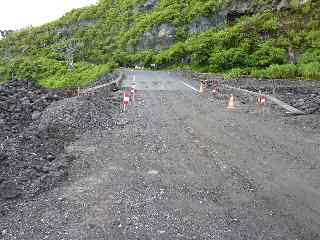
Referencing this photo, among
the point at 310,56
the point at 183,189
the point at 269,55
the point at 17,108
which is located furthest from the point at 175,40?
the point at 183,189

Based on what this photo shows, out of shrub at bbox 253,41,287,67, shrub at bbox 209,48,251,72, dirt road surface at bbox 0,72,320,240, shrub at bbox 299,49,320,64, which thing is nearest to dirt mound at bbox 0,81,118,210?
dirt road surface at bbox 0,72,320,240

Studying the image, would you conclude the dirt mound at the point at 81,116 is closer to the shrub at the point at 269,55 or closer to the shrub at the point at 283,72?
the shrub at the point at 283,72

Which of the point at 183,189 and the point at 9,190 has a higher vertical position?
the point at 9,190

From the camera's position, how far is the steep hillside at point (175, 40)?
51.1 meters

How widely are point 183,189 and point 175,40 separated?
72.6 meters

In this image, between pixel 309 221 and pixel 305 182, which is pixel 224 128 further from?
pixel 309 221

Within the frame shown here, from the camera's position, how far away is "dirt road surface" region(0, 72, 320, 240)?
672 cm

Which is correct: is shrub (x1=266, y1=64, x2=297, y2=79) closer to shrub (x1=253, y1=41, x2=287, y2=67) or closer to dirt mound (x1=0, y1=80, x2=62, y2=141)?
shrub (x1=253, y1=41, x2=287, y2=67)

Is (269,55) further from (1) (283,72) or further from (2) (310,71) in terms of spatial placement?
(2) (310,71)

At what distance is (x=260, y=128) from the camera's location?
14.8 metres

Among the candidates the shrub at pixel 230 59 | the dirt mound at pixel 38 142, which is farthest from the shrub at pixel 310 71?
the dirt mound at pixel 38 142

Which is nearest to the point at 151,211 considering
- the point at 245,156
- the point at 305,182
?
the point at 305,182

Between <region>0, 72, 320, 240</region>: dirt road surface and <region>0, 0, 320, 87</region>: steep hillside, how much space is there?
25395 millimetres

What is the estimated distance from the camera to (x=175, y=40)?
3135 inches
